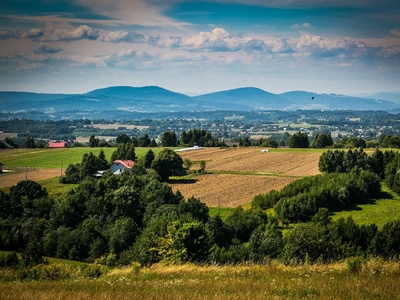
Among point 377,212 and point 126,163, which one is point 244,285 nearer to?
point 377,212

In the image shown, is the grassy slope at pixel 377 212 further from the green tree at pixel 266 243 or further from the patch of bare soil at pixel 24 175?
the patch of bare soil at pixel 24 175

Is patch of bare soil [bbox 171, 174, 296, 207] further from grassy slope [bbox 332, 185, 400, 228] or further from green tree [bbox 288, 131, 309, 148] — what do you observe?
green tree [bbox 288, 131, 309, 148]

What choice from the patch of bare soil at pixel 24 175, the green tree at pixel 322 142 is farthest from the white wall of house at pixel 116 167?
the green tree at pixel 322 142

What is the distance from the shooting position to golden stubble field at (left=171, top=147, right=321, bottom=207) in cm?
5447

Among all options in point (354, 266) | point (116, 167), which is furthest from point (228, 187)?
point (354, 266)

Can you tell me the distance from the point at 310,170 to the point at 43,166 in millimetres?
39783

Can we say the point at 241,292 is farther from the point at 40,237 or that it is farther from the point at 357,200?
the point at 357,200

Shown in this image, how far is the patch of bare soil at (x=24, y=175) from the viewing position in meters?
57.8

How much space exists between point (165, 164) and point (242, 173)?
422 inches

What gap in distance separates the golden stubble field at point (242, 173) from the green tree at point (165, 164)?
3.28 metres

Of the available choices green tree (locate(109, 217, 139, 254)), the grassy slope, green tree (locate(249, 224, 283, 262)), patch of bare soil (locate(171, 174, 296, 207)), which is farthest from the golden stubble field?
green tree (locate(249, 224, 283, 262))

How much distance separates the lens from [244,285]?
10117 mm

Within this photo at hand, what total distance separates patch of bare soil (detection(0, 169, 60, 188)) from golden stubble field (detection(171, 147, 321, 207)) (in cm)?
1778

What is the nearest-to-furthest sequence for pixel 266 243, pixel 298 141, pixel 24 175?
pixel 266 243 → pixel 24 175 → pixel 298 141
